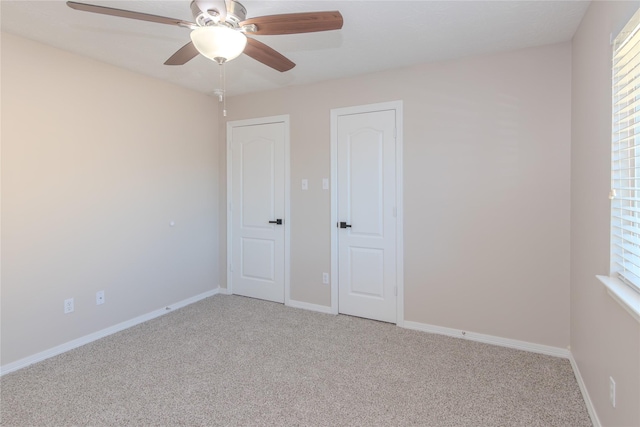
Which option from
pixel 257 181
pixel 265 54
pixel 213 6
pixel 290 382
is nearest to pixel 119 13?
pixel 213 6

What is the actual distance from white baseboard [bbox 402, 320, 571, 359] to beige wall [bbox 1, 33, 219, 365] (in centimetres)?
258

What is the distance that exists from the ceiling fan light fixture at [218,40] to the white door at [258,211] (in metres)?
2.16

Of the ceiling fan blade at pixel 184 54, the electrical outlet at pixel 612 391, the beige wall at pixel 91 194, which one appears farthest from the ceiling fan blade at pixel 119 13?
the electrical outlet at pixel 612 391

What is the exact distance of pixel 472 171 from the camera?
297 cm

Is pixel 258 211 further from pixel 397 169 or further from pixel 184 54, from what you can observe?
pixel 184 54

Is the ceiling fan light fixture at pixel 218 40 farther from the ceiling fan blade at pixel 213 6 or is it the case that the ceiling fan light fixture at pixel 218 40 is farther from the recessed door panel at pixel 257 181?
the recessed door panel at pixel 257 181

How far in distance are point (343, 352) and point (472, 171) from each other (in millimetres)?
1878

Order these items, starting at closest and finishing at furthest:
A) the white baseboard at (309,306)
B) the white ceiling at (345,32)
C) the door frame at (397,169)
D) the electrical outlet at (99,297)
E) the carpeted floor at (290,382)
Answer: the carpeted floor at (290,382) → the white ceiling at (345,32) → the electrical outlet at (99,297) → the door frame at (397,169) → the white baseboard at (309,306)

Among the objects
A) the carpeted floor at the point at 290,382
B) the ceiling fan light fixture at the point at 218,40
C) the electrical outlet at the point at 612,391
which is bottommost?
the carpeted floor at the point at 290,382

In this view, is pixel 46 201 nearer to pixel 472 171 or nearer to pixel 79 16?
pixel 79 16

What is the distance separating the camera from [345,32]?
250 centimetres

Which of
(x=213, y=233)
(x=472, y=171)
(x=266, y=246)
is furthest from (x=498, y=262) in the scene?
(x=213, y=233)

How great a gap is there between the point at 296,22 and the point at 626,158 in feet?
5.41

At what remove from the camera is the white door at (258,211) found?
3957mm
